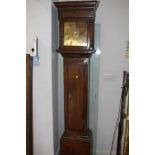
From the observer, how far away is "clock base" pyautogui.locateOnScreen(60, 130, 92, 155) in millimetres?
2830

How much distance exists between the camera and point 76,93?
2848 millimetres

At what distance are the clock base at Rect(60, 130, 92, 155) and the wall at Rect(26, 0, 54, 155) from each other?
206 mm

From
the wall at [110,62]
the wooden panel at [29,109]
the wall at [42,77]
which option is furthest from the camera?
the wall at [110,62]

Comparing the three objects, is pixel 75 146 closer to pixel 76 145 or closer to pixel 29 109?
pixel 76 145

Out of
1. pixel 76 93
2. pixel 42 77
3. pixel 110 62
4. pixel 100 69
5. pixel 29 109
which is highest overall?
pixel 110 62

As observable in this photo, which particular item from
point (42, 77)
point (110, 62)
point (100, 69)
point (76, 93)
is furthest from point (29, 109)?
point (110, 62)

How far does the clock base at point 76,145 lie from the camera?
9.29 ft

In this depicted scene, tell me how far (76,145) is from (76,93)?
2.37ft

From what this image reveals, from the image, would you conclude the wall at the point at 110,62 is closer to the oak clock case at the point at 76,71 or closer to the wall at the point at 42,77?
the oak clock case at the point at 76,71

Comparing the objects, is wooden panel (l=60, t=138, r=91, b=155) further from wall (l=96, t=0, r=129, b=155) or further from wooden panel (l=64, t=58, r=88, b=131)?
wall (l=96, t=0, r=129, b=155)

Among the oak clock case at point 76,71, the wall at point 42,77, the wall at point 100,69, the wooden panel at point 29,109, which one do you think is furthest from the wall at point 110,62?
the wooden panel at point 29,109
